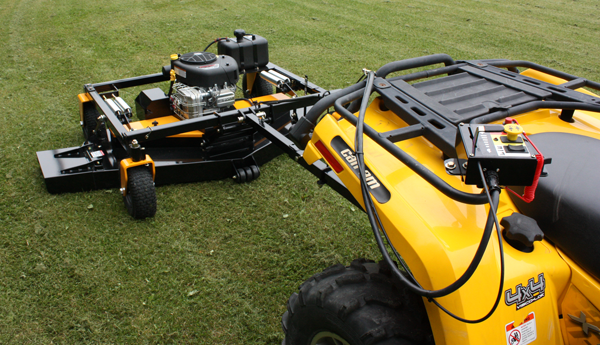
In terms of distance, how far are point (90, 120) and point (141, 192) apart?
1453mm

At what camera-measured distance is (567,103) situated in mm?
1700

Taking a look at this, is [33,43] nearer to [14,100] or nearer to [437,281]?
[14,100]

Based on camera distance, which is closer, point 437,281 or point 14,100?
point 437,281

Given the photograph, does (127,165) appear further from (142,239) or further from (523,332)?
(523,332)

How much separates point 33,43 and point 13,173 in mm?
4428

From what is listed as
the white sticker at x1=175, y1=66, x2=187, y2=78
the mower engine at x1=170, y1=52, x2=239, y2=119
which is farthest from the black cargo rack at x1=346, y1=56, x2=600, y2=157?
the white sticker at x1=175, y1=66, x2=187, y2=78

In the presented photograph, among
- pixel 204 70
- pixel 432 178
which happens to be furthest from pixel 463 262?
pixel 204 70

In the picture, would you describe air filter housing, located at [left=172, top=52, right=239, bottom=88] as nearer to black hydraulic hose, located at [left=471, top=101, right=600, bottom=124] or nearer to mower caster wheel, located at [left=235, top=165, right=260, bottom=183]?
mower caster wheel, located at [left=235, top=165, right=260, bottom=183]

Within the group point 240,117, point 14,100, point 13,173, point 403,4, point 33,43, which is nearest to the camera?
point 240,117

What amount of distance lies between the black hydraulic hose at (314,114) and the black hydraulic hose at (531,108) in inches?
23.7

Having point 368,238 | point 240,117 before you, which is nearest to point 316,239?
point 368,238

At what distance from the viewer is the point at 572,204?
1.32 metres

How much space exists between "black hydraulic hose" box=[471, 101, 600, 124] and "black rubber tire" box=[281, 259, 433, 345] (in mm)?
692

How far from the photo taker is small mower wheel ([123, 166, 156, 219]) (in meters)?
3.10
